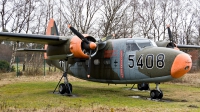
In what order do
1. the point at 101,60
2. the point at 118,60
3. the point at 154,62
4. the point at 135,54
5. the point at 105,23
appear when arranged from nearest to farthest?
the point at 154,62, the point at 135,54, the point at 118,60, the point at 101,60, the point at 105,23

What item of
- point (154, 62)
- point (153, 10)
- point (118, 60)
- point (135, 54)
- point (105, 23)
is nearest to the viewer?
point (154, 62)

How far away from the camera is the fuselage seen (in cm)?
1036

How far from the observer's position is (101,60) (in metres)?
13.7

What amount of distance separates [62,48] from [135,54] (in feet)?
13.0

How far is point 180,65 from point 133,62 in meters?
2.42

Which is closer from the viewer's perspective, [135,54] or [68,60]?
[135,54]

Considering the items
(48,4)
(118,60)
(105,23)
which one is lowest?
(118,60)

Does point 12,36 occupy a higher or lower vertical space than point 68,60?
higher

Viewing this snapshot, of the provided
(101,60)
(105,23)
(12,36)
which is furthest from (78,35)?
(105,23)

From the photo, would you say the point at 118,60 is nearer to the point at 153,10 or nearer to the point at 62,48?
the point at 62,48

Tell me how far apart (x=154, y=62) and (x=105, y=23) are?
2504 centimetres

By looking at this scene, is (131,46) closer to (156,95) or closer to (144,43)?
(144,43)

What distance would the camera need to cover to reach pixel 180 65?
396 inches

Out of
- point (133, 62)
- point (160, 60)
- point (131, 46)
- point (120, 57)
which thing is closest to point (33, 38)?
point (120, 57)
